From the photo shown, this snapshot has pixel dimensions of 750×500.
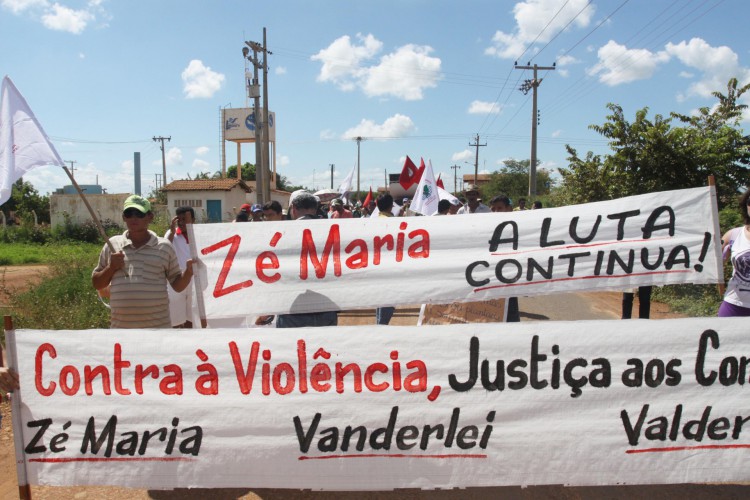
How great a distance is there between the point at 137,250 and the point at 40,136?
83 cm

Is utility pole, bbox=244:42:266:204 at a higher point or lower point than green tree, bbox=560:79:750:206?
higher

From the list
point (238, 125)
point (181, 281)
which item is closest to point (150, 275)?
point (181, 281)

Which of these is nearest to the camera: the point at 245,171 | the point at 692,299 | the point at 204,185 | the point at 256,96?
the point at 692,299

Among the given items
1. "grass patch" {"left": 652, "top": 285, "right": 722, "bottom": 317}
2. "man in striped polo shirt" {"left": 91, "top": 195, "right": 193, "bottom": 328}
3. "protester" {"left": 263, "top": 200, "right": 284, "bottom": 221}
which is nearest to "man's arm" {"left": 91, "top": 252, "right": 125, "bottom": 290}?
"man in striped polo shirt" {"left": 91, "top": 195, "right": 193, "bottom": 328}

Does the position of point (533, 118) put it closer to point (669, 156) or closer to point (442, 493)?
point (669, 156)

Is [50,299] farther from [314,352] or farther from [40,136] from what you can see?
[314,352]

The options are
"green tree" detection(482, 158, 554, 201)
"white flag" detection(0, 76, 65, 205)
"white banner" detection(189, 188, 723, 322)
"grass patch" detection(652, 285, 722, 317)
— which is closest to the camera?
"white flag" detection(0, 76, 65, 205)

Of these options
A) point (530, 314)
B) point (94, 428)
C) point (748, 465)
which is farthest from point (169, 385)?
point (530, 314)

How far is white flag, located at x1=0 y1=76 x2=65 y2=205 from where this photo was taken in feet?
8.36

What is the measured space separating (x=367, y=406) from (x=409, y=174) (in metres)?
7.74

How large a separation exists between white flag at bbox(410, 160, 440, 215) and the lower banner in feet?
17.9

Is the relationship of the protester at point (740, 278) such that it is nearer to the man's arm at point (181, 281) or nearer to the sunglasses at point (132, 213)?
the man's arm at point (181, 281)

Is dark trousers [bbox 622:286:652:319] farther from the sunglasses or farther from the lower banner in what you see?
the sunglasses

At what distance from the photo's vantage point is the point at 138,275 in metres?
3.18
